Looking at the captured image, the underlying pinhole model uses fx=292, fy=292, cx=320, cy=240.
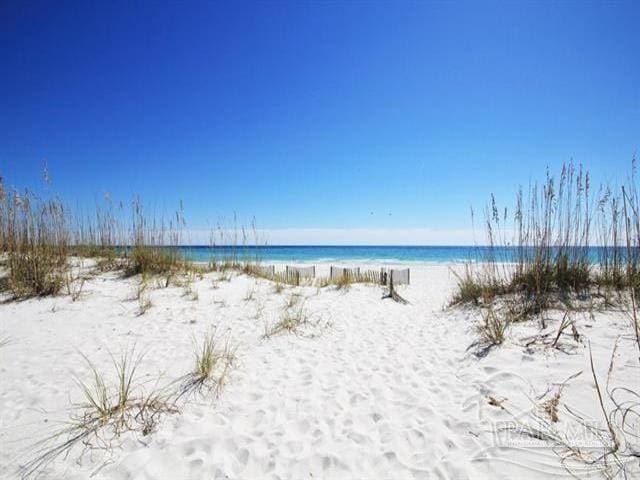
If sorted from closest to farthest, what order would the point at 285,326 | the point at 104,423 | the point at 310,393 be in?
the point at 104,423, the point at 310,393, the point at 285,326

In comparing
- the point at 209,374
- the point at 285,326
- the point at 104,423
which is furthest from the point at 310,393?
the point at 285,326

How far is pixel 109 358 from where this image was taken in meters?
2.84

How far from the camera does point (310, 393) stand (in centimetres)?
232

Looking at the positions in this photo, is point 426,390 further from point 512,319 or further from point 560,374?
point 512,319

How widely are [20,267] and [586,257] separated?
29.2ft

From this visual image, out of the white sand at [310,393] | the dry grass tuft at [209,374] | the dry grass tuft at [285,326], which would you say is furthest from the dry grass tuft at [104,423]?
the dry grass tuft at [285,326]

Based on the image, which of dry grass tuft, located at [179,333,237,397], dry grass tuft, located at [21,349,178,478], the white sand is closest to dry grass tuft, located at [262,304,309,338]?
the white sand

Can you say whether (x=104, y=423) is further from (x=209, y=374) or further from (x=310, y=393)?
(x=310, y=393)

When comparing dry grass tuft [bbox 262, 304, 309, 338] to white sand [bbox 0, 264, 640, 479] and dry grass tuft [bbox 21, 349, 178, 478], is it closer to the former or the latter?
white sand [bbox 0, 264, 640, 479]

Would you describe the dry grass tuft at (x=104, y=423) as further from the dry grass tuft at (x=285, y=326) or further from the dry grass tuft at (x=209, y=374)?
the dry grass tuft at (x=285, y=326)

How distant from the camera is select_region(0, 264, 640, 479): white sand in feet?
5.17

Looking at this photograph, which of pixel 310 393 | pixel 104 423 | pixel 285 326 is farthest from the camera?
pixel 285 326

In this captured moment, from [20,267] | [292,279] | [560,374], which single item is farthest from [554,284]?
[20,267]

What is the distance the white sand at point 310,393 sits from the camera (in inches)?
62.0
